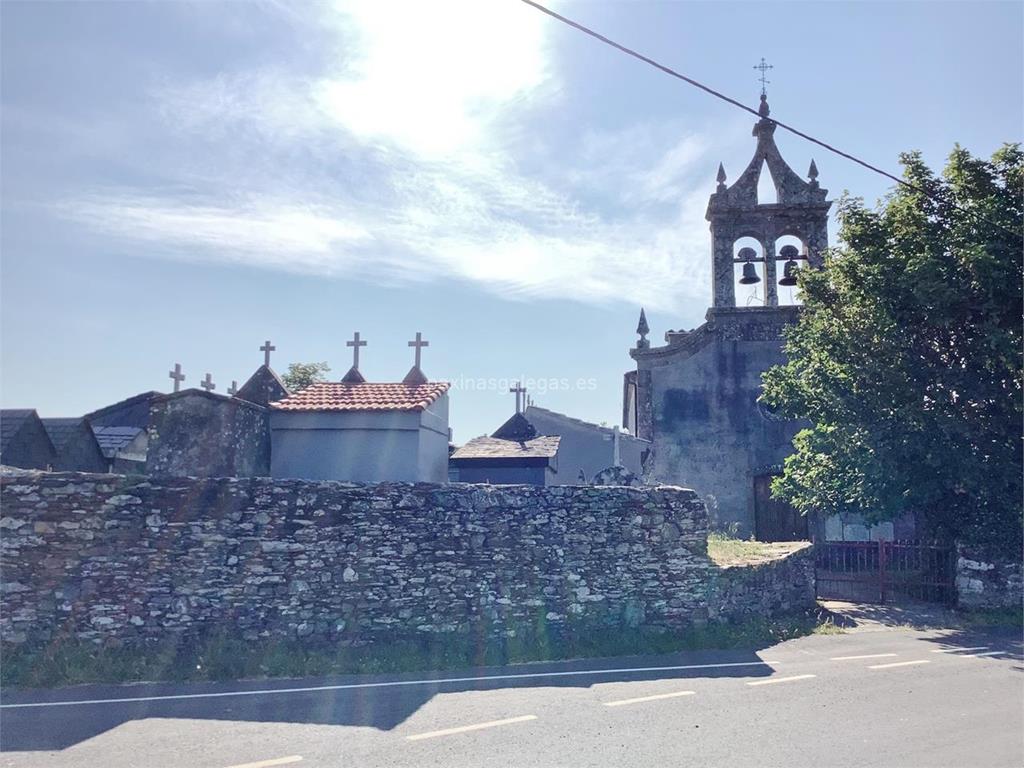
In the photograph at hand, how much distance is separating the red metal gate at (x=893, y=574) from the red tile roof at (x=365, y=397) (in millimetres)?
8407

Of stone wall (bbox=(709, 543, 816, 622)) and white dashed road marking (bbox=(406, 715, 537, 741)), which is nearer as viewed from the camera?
white dashed road marking (bbox=(406, 715, 537, 741))

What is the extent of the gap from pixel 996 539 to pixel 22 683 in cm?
1576

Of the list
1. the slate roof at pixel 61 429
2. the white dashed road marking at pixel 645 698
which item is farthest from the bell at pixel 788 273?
the slate roof at pixel 61 429

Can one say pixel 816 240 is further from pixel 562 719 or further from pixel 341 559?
pixel 562 719

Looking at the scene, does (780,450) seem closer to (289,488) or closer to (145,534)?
(289,488)

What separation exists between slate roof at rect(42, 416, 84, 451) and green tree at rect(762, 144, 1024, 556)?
16.2m

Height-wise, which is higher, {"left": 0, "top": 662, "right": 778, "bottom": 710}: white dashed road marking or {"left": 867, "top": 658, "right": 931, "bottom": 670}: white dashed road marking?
{"left": 867, "top": 658, "right": 931, "bottom": 670}: white dashed road marking

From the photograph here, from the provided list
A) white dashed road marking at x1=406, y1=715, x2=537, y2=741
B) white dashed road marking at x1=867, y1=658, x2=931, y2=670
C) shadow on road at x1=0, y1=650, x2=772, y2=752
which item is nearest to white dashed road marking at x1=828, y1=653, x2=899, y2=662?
white dashed road marking at x1=867, y1=658, x2=931, y2=670

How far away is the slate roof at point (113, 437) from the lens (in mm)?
17897

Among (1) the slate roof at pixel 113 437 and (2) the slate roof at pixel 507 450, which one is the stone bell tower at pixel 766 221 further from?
(1) the slate roof at pixel 113 437

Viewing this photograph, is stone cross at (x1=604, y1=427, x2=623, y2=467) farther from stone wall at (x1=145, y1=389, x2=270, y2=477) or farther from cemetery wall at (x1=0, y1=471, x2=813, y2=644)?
stone wall at (x1=145, y1=389, x2=270, y2=477)

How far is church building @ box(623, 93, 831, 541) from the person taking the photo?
21359 mm

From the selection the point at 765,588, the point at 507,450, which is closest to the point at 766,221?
the point at 507,450

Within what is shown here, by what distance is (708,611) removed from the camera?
1183 cm
